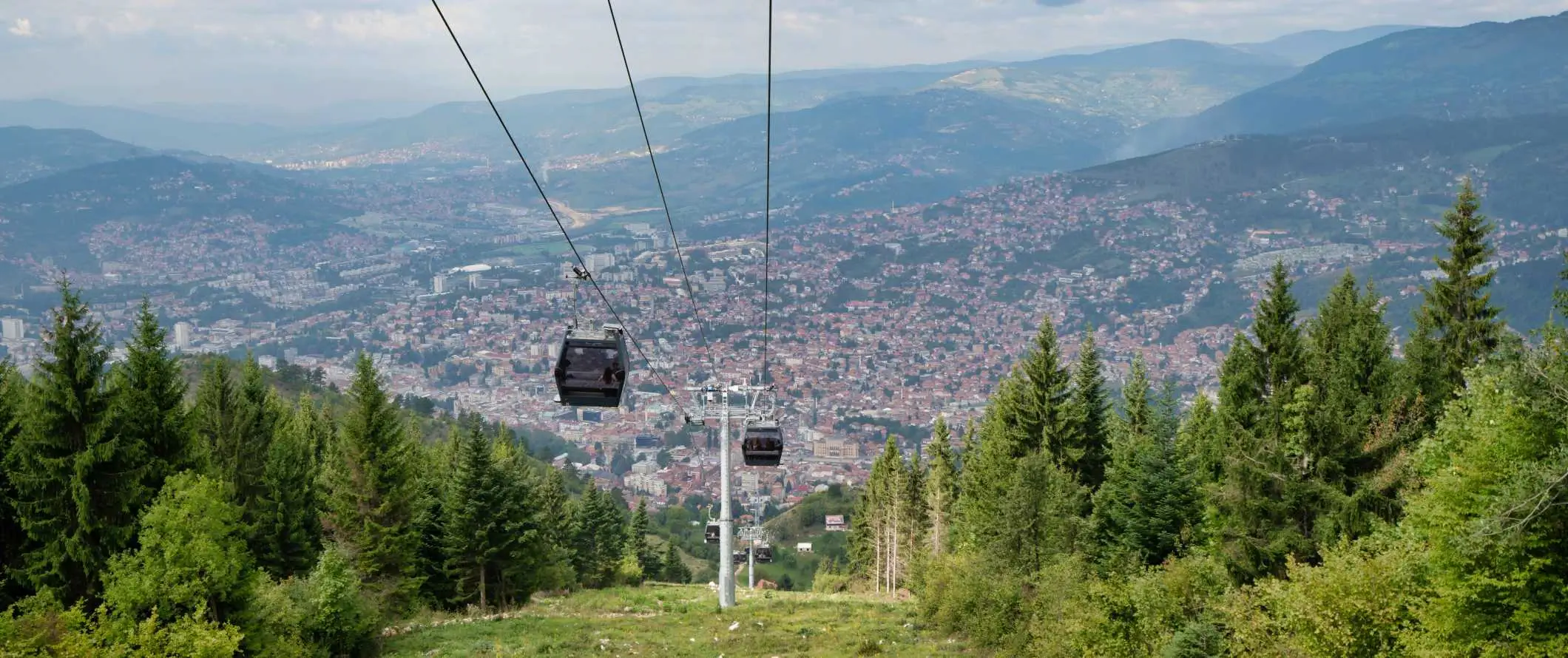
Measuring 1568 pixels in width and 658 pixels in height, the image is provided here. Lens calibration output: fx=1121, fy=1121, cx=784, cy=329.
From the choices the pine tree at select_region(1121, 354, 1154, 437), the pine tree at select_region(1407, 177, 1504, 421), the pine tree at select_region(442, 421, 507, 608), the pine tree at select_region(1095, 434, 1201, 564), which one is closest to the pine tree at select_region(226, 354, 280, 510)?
the pine tree at select_region(442, 421, 507, 608)

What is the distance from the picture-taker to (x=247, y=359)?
39.4 metres

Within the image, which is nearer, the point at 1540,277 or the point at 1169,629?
the point at 1169,629

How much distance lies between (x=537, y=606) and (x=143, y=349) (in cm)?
1675

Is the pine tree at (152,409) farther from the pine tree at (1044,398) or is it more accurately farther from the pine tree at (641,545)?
the pine tree at (641,545)

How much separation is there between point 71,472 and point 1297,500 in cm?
2530

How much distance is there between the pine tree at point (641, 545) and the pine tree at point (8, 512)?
51.8 metres

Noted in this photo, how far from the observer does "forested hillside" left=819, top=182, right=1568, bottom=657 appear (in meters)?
15.6

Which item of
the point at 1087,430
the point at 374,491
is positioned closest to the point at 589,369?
the point at 374,491

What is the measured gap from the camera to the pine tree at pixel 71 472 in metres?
21.0

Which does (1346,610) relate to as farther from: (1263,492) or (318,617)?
(318,617)

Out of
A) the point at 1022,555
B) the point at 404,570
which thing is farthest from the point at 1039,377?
the point at 404,570

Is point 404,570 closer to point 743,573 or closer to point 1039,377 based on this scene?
point 1039,377

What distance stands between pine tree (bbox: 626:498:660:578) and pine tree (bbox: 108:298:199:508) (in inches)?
1992

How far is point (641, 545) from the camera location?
76.4 metres
